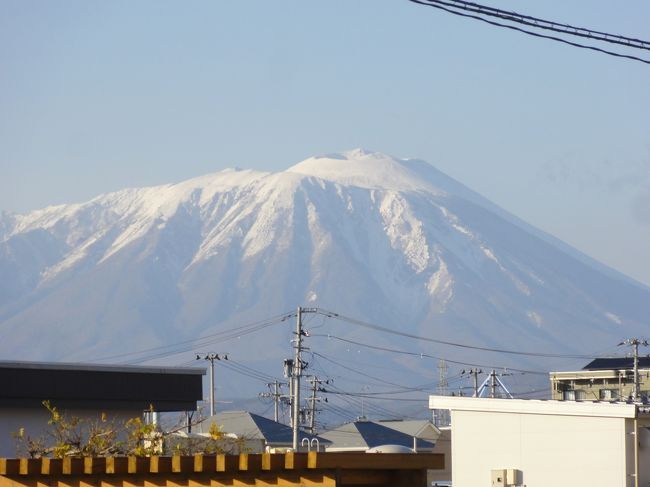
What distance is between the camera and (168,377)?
28531 mm

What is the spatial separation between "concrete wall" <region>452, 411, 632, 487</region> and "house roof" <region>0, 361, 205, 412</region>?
19.2 ft

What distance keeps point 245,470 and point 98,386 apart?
16169 millimetres

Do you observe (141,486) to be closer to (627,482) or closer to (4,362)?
(4,362)

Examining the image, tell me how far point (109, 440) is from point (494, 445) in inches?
615

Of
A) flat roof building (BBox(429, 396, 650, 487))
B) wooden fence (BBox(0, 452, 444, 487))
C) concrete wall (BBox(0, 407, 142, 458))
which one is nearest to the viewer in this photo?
wooden fence (BBox(0, 452, 444, 487))

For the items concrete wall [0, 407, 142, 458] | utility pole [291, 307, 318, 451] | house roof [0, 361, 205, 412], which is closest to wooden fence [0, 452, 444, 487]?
concrete wall [0, 407, 142, 458]

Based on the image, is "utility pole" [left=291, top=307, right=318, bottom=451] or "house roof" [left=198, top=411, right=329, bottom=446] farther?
"house roof" [left=198, top=411, right=329, bottom=446]

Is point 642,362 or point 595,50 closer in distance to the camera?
point 595,50

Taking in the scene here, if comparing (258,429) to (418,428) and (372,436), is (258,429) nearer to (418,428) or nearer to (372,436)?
(372,436)

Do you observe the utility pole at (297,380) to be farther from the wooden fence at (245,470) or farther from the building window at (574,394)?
the wooden fence at (245,470)

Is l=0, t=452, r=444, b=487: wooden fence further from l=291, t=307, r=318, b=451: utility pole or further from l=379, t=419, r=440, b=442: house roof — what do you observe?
l=379, t=419, r=440, b=442: house roof

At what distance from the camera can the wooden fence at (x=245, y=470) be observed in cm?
1129

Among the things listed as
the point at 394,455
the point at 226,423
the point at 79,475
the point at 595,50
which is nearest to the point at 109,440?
the point at 79,475

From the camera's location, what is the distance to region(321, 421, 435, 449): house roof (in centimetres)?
7238
